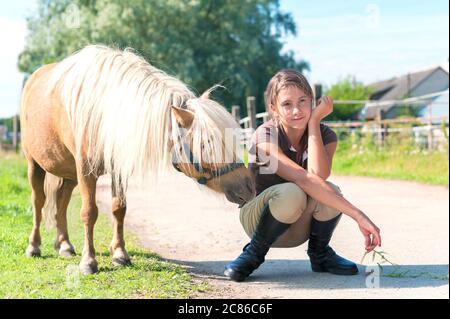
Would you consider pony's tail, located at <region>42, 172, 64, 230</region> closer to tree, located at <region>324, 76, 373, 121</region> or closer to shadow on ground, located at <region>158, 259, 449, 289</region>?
shadow on ground, located at <region>158, 259, 449, 289</region>

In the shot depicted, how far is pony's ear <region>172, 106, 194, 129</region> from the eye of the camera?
3.57 metres

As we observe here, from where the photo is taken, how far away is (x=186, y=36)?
1106 inches

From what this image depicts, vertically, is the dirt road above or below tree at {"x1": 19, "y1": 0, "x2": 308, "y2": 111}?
below

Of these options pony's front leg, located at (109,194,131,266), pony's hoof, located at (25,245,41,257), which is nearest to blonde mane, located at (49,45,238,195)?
pony's front leg, located at (109,194,131,266)

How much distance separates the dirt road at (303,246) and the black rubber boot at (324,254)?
8 centimetres

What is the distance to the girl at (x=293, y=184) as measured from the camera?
12.1ft

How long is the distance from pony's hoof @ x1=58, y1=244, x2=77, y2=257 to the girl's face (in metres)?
2.10

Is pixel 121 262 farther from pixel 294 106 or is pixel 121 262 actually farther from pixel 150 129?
pixel 294 106

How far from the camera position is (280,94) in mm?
3834

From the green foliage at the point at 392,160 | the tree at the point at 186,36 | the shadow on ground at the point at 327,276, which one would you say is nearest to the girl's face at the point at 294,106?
the shadow on ground at the point at 327,276

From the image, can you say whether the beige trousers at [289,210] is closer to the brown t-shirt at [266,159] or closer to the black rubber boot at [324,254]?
the black rubber boot at [324,254]

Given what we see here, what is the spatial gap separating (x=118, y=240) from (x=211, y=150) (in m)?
1.24

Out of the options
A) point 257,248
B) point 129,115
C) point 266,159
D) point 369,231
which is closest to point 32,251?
point 129,115
